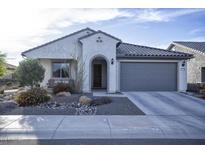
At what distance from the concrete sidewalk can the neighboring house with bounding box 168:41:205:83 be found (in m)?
15.7

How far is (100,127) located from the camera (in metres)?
7.64

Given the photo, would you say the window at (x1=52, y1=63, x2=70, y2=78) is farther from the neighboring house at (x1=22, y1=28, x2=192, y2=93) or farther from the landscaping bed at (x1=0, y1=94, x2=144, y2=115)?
the landscaping bed at (x1=0, y1=94, x2=144, y2=115)

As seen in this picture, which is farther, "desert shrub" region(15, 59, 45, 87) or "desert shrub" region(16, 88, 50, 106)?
"desert shrub" region(15, 59, 45, 87)

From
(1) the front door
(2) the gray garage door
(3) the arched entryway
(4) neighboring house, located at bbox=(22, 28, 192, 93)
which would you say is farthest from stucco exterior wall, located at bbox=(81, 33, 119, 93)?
(1) the front door

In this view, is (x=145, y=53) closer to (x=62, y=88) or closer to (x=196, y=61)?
(x=62, y=88)

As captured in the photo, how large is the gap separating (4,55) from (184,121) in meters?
9.68

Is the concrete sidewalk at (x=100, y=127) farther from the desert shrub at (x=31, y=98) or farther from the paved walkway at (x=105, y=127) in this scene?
the desert shrub at (x=31, y=98)

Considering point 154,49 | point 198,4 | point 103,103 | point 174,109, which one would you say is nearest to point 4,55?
point 103,103

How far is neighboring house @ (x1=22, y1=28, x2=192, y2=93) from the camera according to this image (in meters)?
17.5

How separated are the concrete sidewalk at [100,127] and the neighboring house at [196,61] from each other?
15657 mm

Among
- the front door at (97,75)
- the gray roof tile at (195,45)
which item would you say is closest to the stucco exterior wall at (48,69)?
the front door at (97,75)

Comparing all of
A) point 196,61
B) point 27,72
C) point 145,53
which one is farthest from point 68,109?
point 196,61

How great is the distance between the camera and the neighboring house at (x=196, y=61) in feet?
77.6

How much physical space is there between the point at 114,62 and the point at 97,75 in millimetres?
3902
